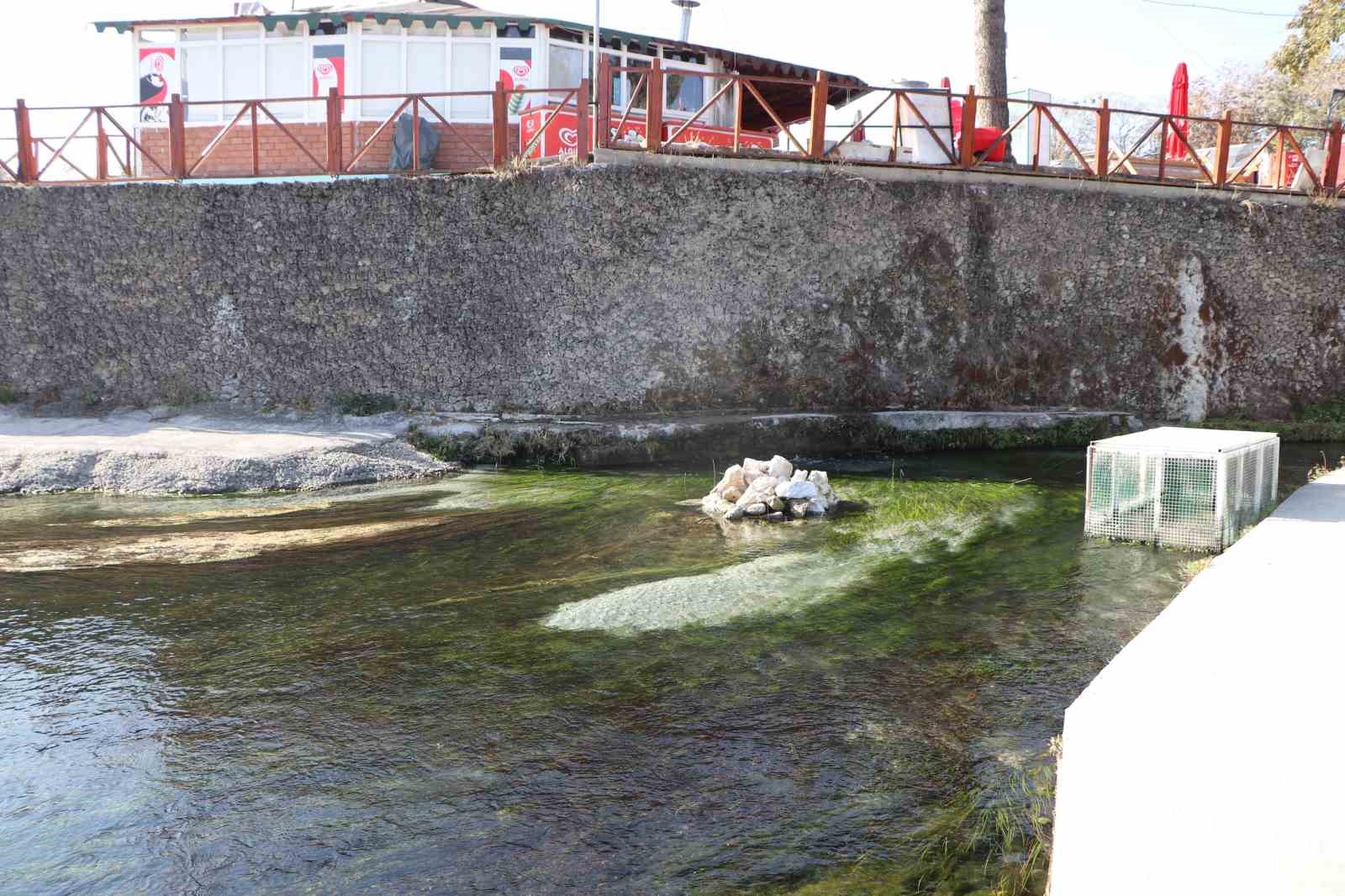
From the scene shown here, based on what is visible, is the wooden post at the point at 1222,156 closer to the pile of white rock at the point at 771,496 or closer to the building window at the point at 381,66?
the pile of white rock at the point at 771,496

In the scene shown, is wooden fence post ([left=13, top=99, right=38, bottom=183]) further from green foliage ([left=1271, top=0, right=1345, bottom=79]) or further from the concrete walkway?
green foliage ([left=1271, top=0, right=1345, bottom=79])

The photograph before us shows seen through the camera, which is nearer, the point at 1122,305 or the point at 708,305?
the point at 708,305

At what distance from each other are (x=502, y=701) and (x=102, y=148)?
1132 cm

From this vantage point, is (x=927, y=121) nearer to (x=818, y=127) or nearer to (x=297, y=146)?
(x=818, y=127)

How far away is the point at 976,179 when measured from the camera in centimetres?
1310

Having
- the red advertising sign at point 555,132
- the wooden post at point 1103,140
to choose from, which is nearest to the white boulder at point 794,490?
the red advertising sign at point 555,132

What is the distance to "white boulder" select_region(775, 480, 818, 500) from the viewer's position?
922cm

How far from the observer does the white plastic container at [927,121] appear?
1298cm

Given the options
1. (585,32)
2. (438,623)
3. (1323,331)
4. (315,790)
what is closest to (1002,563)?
(438,623)

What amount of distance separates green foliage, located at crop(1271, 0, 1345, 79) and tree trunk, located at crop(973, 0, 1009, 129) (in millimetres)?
6990

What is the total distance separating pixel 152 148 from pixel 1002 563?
1363cm

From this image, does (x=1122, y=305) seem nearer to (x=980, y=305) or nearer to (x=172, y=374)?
(x=980, y=305)

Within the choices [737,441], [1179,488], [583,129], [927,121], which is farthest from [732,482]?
[927,121]

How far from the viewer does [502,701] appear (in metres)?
5.11
